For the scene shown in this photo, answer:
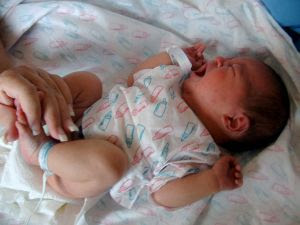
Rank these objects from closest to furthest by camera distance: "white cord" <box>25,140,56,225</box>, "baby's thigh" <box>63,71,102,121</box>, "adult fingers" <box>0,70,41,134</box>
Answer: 1. "adult fingers" <box>0,70,41,134</box>
2. "white cord" <box>25,140,56,225</box>
3. "baby's thigh" <box>63,71,102,121</box>

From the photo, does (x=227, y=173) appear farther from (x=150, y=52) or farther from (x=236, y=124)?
(x=150, y=52)

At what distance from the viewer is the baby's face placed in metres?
0.98

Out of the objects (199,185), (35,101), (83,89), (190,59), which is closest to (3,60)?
(83,89)

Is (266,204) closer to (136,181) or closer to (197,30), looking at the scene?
(136,181)

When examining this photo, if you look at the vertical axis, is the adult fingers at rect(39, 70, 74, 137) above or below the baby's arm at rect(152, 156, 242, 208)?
above

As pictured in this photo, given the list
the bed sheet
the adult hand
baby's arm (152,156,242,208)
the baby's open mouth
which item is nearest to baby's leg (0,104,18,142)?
the adult hand

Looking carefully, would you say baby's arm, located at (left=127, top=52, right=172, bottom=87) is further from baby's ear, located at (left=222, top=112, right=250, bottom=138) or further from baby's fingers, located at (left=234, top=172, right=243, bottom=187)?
baby's fingers, located at (left=234, top=172, right=243, bottom=187)

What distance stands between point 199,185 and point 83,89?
35cm

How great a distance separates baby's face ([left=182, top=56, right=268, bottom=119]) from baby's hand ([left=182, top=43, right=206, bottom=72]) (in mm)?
44

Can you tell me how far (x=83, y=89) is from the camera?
1.04 metres

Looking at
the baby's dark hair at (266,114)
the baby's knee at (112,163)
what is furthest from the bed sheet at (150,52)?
the baby's knee at (112,163)

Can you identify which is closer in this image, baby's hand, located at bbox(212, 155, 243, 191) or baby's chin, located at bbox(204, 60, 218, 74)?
baby's hand, located at bbox(212, 155, 243, 191)

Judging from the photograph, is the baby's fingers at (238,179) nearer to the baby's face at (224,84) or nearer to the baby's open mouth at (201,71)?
the baby's face at (224,84)

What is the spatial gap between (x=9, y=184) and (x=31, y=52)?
1.18 feet
